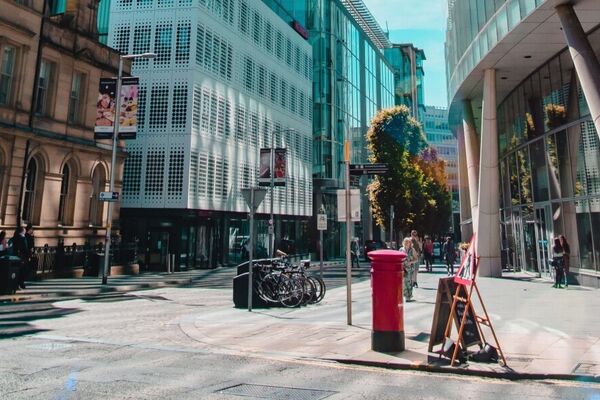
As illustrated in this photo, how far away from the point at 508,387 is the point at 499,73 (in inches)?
844

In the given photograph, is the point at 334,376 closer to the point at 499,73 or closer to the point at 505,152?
the point at 499,73

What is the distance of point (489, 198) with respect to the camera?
78.0 ft

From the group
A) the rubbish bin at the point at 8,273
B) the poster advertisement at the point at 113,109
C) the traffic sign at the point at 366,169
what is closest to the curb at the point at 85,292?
the rubbish bin at the point at 8,273

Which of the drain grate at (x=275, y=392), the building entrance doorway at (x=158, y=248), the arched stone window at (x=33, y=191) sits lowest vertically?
the drain grate at (x=275, y=392)

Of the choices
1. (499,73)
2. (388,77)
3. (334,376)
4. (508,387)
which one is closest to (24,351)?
(334,376)

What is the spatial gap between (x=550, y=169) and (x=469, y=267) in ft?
55.4

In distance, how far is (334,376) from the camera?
6.02 metres

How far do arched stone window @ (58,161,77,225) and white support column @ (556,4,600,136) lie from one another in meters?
22.3

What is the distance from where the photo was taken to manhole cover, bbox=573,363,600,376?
5.89 metres

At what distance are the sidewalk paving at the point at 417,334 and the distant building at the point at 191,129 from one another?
14.0 m

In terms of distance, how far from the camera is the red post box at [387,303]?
23.9ft

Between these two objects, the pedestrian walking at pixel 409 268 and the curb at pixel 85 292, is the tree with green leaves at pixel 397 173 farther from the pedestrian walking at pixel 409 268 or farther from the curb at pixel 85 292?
the pedestrian walking at pixel 409 268

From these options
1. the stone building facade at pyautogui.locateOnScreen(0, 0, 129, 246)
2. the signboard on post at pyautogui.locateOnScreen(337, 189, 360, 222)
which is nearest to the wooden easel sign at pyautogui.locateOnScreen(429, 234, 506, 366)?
the signboard on post at pyautogui.locateOnScreen(337, 189, 360, 222)

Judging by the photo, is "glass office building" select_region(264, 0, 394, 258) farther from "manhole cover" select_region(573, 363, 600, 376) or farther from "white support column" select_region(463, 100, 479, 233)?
"manhole cover" select_region(573, 363, 600, 376)
